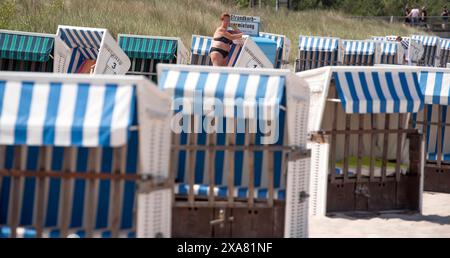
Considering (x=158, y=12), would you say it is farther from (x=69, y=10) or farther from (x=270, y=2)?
(x=270, y=2)

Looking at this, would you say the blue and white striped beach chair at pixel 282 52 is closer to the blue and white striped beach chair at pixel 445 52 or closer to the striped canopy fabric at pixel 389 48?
the striped canopy fabric at pixel 389 48

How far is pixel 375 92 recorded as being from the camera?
927 cm

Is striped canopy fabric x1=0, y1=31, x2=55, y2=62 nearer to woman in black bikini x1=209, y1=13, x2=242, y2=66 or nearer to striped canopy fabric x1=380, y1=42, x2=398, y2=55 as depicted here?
woman in black bikini x1=209, y1=13, x2=242, y2=66

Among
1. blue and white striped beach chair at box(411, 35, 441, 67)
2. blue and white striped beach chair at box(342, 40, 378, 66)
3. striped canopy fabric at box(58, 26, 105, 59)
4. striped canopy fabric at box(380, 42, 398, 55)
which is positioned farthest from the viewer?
blue and white striped beach chair at box(411, 35, 441, 67)

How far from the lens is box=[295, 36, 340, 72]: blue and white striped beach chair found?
25647 mm

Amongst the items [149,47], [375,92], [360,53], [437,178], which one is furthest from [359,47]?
[375,92]

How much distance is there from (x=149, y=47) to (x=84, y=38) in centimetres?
106

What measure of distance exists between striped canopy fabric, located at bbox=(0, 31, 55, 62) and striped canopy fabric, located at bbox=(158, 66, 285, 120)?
842 centimetres

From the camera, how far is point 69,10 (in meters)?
28.4

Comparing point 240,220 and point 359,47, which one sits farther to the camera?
point 359,47

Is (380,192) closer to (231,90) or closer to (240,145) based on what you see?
(240,145)

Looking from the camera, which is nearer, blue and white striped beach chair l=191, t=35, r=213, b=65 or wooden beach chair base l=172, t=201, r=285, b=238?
wooden beach chair base l=172, t=201, r=285, b=238

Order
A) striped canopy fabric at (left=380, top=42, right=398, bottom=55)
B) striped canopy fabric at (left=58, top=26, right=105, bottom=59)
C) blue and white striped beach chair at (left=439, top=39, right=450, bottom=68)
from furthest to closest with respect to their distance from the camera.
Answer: blue and white striped beach chair at (left=439, top=39, right=450, bottom=68)
striped canopy fabric at (left=380, top=42, right=398, bottom=55)
striped canopy fabric at (left=58, top=26, right=105, bottom=59)

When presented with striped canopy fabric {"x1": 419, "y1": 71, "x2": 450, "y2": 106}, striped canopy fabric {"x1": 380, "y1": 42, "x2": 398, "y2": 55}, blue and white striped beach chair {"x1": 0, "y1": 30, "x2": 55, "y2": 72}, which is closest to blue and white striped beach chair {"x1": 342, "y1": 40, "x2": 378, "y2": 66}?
striped canopy fabric {"x1": 380, "y1": 42, "x2": 398, "y2": 55}
